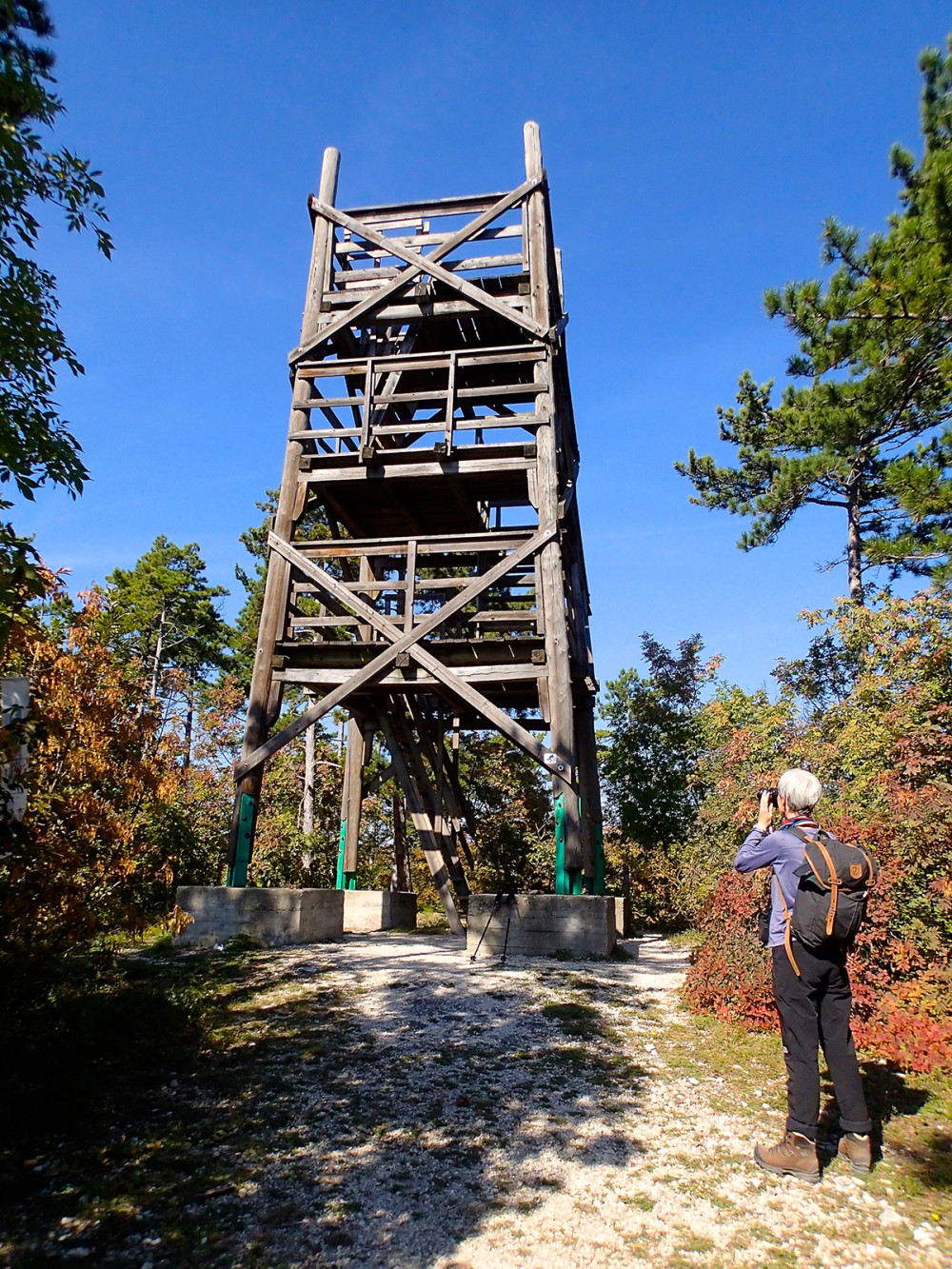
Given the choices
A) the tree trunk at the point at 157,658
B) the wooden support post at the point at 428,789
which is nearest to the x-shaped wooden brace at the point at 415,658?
the wooden support post at the point at 428,789

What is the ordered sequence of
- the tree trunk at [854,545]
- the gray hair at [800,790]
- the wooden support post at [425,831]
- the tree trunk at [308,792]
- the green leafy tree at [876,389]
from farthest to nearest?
the tree trunk at [308,792] < the tree trunk at [854,545] < the wooden support post at [425,831] < the green leafy tree at [876,389] < the gray hair at [800,790]

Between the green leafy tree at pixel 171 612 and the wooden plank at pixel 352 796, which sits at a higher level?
the green leafy tree at pixel 171 612

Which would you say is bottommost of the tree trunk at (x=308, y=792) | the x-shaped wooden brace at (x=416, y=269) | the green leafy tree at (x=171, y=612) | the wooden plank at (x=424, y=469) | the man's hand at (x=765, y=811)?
the man's hand at (x=765, y=811)

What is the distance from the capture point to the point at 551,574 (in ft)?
35.2

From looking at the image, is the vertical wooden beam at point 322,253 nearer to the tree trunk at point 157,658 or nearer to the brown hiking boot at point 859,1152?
the brown hiking boot at point 859,1152

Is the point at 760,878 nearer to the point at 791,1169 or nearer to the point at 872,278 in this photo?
the point at 791,1169

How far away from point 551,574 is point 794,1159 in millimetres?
7528

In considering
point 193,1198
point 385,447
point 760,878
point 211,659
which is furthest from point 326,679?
point 211,659

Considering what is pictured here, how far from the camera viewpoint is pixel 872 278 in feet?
29.7

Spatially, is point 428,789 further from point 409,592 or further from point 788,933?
point 788,933

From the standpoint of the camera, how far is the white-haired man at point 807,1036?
3.98 m

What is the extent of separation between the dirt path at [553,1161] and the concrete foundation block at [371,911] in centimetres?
634

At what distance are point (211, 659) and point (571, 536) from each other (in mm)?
28989

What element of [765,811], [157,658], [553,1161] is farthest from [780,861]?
[157,658]
